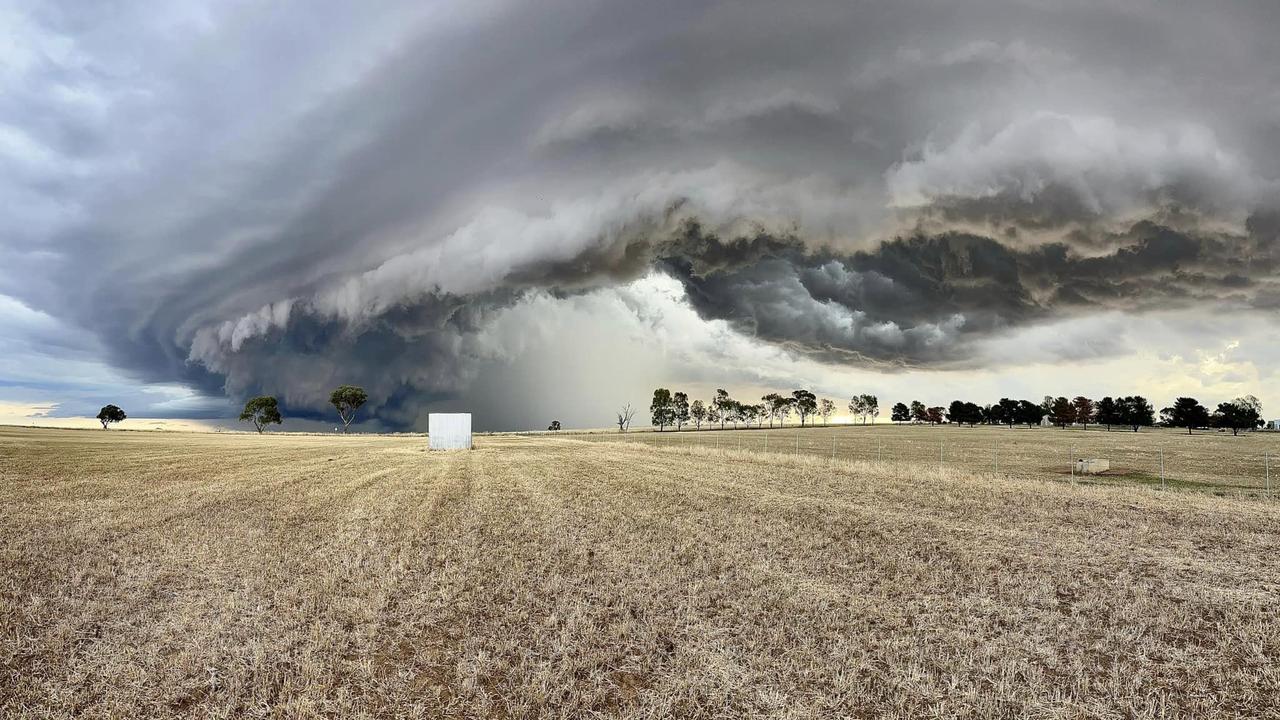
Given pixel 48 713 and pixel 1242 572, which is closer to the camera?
pixel 48 713

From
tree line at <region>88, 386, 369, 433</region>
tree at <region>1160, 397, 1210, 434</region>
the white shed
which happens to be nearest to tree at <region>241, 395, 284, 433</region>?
tree line at <region>88, 386, 369, 433</region>

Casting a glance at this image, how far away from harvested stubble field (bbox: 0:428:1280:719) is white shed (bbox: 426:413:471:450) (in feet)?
150

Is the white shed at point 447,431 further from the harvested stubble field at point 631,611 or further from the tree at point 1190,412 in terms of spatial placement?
the tree at point 1190,412

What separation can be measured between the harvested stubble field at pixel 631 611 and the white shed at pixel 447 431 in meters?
45.6

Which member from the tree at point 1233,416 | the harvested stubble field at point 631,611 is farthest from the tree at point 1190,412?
the harvested stubble field at point 631,611

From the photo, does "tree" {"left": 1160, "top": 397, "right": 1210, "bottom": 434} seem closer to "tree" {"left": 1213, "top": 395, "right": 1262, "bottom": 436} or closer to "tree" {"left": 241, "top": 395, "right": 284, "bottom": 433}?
"tree" {"left": 1213, "top": 395, "right": 1262, "bottom": 436}

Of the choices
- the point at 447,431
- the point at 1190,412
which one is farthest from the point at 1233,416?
the point at 447,431

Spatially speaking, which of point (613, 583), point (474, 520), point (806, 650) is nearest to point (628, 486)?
point (474, 520)

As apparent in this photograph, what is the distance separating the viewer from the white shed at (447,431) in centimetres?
6919

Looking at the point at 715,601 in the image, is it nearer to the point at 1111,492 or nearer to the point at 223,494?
the point at 223,494

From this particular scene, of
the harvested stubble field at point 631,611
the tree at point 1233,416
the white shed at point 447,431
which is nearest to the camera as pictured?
the harvested stubble field at point 631,611

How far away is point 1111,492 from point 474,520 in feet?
101

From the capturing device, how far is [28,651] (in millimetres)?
9047

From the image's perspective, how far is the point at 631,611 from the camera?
10891 millimetres
